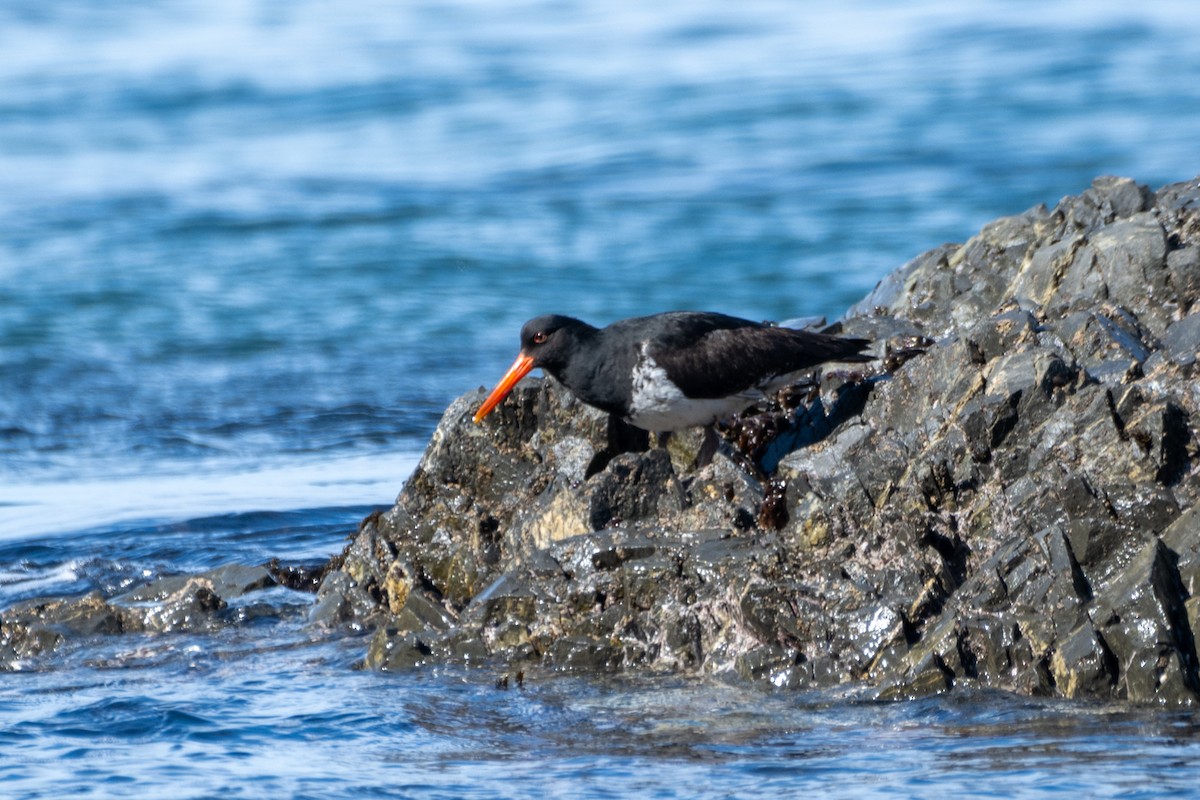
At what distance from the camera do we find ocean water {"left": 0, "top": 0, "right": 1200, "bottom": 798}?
5.71 metres

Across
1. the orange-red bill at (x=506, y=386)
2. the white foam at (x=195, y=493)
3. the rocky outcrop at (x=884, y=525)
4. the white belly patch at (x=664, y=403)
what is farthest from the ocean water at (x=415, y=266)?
the white belly patch at (x=664, y=403)

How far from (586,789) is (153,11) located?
34064mm

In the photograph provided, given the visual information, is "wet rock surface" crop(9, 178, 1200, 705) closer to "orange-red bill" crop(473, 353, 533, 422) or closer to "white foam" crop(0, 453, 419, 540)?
"orange-red bill" crop(473, 353, 533, 422)

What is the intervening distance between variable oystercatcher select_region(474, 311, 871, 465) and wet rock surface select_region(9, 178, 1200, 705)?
0.19 metres

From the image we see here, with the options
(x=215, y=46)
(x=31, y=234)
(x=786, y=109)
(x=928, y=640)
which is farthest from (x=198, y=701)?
(x=215, y=46)

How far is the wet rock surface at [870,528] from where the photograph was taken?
5.96 metres

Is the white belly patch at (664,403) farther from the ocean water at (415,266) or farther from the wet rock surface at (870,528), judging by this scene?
the ocean water at (415,266)

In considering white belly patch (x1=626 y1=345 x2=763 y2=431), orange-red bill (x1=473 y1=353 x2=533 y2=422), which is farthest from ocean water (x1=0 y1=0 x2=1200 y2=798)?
white belly patch (x1=626 y1=345 x2=763 y2=431)

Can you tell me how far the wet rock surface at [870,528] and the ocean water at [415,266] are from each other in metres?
0.24

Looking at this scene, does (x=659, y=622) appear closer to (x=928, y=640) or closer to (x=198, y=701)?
(x=928, y=640)

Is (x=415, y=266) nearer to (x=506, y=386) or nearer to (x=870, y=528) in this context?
(x=506, y=386)

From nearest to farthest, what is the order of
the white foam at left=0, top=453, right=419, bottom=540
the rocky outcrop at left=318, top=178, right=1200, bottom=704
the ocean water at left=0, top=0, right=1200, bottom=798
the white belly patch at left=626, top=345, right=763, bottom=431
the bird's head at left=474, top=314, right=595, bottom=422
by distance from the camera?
the ocean water at left=0, top=0, right=1200, bottom=798 → the rocky outcrop at left=318, top=178, right=1200, bottom=704 → the white belly patch at left=626, top=345, right=763, bottom=431 → the bird's head at left=474, top=314, right=595, bottom=422 → the white foam at left=0, top=453, right=419, bottom=540

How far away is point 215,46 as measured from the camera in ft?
108

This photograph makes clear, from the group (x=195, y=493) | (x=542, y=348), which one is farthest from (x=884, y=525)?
(x=195, y=493)
